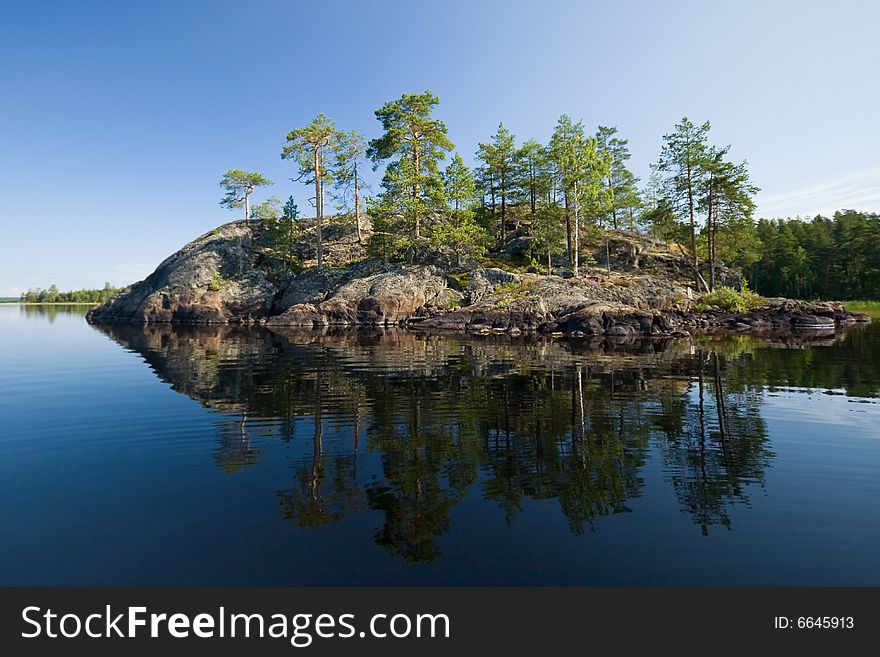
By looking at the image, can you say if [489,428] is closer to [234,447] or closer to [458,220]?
[234,447]

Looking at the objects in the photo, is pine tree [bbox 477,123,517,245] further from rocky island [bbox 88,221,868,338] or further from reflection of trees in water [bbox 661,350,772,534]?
reflection of trees in water [bbox 661,350,772,534]

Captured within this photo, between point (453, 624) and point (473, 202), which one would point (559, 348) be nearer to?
point (453, 624)

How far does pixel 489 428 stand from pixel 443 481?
408 centimetres

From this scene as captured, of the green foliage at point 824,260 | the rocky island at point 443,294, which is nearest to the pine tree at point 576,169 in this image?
the rocky island at point 443,294

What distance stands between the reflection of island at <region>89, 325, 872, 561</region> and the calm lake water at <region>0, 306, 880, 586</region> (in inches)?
3.3

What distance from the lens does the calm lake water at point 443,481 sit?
237 inches

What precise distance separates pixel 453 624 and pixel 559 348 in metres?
30.0

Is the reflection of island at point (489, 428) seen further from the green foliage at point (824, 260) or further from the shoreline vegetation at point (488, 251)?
the green foliage at point (824, 260)

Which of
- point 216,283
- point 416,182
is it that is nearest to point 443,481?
point 416,182

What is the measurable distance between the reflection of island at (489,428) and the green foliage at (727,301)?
30532mm

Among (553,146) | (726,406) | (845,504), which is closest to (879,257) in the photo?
(553,146)

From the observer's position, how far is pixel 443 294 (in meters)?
59.3

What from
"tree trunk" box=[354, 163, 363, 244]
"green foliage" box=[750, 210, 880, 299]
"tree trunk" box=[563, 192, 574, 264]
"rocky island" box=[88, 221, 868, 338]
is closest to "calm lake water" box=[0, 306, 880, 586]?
"rocky island" box=[88, 221, 868, 338]

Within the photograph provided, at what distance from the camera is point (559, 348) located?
110 ft
